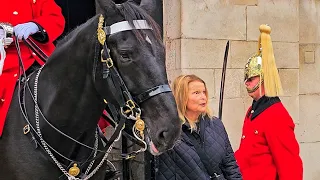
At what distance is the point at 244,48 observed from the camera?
20.2 ft

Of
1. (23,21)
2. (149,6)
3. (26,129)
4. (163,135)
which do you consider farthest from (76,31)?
(23,21)

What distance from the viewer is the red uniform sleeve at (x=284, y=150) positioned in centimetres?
423

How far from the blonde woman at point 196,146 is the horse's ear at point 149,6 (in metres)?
0.89

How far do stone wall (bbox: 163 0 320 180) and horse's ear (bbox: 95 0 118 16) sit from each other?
2911 millimetres

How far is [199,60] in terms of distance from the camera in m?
5.84

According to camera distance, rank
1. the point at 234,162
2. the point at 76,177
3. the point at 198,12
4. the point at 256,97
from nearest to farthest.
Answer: the point at 76,177
the point at 234,162
the point at 256,97
the point at 198,12

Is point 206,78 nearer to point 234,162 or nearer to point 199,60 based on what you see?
point 199,60

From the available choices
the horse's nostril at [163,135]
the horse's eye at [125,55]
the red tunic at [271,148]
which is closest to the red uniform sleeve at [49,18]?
the horse's eye at [125,55]

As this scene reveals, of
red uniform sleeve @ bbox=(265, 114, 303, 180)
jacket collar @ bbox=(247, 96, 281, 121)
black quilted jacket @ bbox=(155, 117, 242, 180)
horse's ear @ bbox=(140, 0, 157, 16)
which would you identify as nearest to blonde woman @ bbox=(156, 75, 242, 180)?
black quilted jacket @ bbox=(155, 117, 242, 180)

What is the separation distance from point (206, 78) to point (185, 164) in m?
2.35

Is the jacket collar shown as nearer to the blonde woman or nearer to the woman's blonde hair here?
the blonde woman

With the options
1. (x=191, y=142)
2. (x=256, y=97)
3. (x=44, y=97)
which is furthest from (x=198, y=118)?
(x=44, y=97)

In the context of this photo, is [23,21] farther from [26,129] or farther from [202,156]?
[202,156]

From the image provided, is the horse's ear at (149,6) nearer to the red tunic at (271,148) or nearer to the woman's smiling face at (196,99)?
the woman's smiling face at (196,99)
